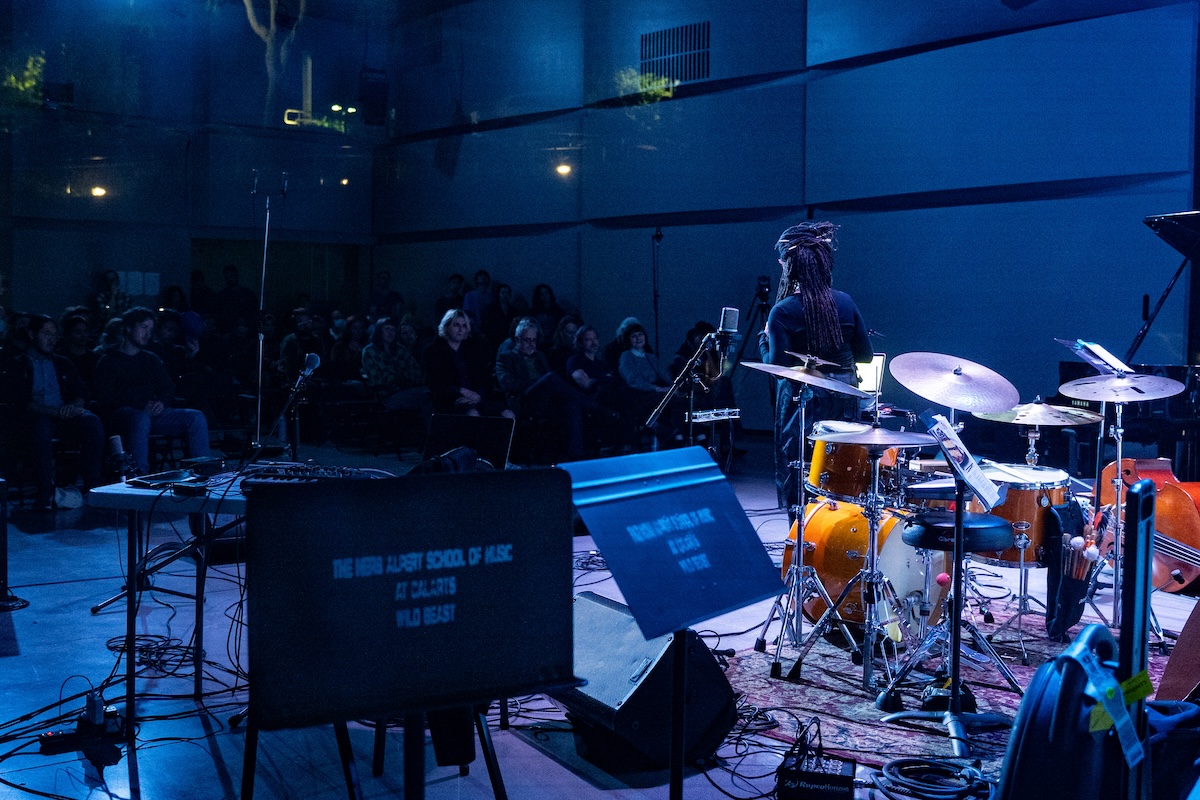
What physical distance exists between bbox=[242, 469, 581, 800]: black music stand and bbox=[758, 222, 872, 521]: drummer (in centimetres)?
317

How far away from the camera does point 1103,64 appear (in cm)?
920

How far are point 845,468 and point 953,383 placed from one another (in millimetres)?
629

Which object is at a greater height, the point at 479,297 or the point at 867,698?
the point at 479,297

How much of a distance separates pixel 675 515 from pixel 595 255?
11518 millimetres

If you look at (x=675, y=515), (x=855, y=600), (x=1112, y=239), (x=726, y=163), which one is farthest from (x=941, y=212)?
(x=675, y=515)

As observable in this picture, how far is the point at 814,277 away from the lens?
538 cm

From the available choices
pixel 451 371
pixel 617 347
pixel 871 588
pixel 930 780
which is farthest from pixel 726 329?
pixel 617 347

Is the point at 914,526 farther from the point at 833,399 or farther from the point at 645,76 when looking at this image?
the point at 645,76

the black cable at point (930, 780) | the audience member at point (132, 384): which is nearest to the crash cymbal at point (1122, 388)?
the black cable at point (930, 780)

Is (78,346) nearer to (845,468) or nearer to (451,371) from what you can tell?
(451,371)

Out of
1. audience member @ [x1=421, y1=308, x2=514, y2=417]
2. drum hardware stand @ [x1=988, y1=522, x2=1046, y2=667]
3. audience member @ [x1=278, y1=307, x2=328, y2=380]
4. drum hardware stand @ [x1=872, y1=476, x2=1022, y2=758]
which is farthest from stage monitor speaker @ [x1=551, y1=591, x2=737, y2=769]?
audience member @ [x1=278, y1=307, x2=328, y2=380]

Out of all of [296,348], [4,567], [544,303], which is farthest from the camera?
[544,303]

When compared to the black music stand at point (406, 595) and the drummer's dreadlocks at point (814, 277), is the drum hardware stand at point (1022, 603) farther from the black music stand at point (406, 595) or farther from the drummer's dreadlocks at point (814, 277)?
the black music stand at point (406, 595)

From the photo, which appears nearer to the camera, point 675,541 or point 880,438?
point 675,541
